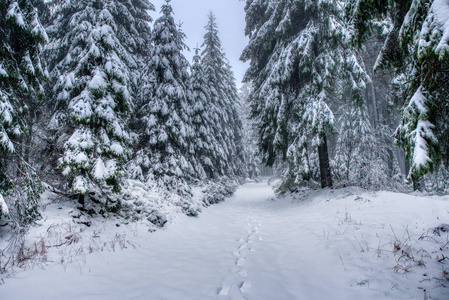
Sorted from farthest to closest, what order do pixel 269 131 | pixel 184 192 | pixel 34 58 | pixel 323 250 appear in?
pixel 269 131 → pixel 184 192 → pixel 34 58 → pixel 323 250

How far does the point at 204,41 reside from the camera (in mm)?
22312

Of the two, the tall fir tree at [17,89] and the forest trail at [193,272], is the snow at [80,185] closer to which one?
the tall fir tree at [17,89]

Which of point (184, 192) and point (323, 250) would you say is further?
point (184, 192)

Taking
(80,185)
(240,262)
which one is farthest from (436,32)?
(80,185)

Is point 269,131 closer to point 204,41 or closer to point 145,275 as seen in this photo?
point 145,275

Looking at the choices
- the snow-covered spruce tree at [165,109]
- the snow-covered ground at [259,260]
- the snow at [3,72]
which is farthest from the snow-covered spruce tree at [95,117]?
the snow-covered spruce tree at [165,109]

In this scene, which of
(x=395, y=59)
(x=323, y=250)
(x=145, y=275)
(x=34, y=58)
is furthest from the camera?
(x=34, y=58)

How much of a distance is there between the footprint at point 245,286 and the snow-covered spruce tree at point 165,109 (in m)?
7.78

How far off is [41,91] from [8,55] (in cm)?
140

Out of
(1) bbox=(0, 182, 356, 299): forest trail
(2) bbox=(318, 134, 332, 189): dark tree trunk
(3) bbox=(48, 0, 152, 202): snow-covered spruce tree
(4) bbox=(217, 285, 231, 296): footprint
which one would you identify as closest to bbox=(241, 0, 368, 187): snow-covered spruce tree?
(2) bbox=(318, 134, 332, 189): dark tree trunk

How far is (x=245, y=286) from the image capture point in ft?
11.5

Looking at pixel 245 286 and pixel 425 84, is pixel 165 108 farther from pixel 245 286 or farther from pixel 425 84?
pixel 425 84

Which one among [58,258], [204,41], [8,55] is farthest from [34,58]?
[204,41]

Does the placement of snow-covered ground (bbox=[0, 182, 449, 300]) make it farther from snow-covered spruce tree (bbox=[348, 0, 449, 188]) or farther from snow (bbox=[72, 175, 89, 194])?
snow-covered spruce tree (bbox=[348, 0, 449, 188])
